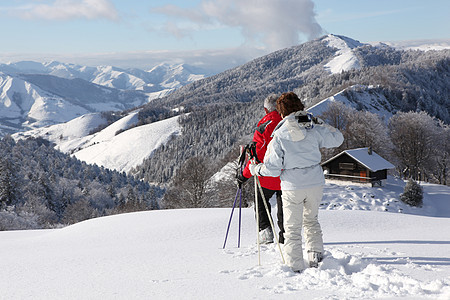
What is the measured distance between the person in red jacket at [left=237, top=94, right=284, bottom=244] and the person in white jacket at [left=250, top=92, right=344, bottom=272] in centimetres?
86

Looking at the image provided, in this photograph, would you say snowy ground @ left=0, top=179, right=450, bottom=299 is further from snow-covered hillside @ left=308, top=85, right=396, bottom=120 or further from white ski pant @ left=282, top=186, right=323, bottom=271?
snow-covered hillside @ left=308, top=85, right=396, bottom=120

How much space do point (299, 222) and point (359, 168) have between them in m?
38.1

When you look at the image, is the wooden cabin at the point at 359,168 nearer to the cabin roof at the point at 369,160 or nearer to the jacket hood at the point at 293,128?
the cabin roof at the point at 369,160

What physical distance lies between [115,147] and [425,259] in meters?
173

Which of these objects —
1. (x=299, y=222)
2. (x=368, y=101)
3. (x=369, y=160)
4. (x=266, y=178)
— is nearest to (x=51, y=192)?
(x=369, y=160)

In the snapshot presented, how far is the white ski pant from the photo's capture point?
4.42 metres

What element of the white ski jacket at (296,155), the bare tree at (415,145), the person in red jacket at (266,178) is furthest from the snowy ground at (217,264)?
the bare tree at (415,145)

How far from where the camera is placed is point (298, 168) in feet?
14.9

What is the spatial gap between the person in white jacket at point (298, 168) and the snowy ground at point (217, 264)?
30 centimetres

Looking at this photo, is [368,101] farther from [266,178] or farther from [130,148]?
[266,178]

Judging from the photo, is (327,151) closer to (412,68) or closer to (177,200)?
(177,200)

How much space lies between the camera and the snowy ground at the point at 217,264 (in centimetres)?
371

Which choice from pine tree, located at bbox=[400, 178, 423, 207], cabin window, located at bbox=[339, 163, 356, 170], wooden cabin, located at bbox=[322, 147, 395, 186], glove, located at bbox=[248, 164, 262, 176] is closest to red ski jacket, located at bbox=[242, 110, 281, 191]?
glove, located at bbox=[248, 164, 262, 176]

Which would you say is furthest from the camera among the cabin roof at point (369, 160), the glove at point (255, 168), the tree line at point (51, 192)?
Result: the tree line at point (51, 192)
